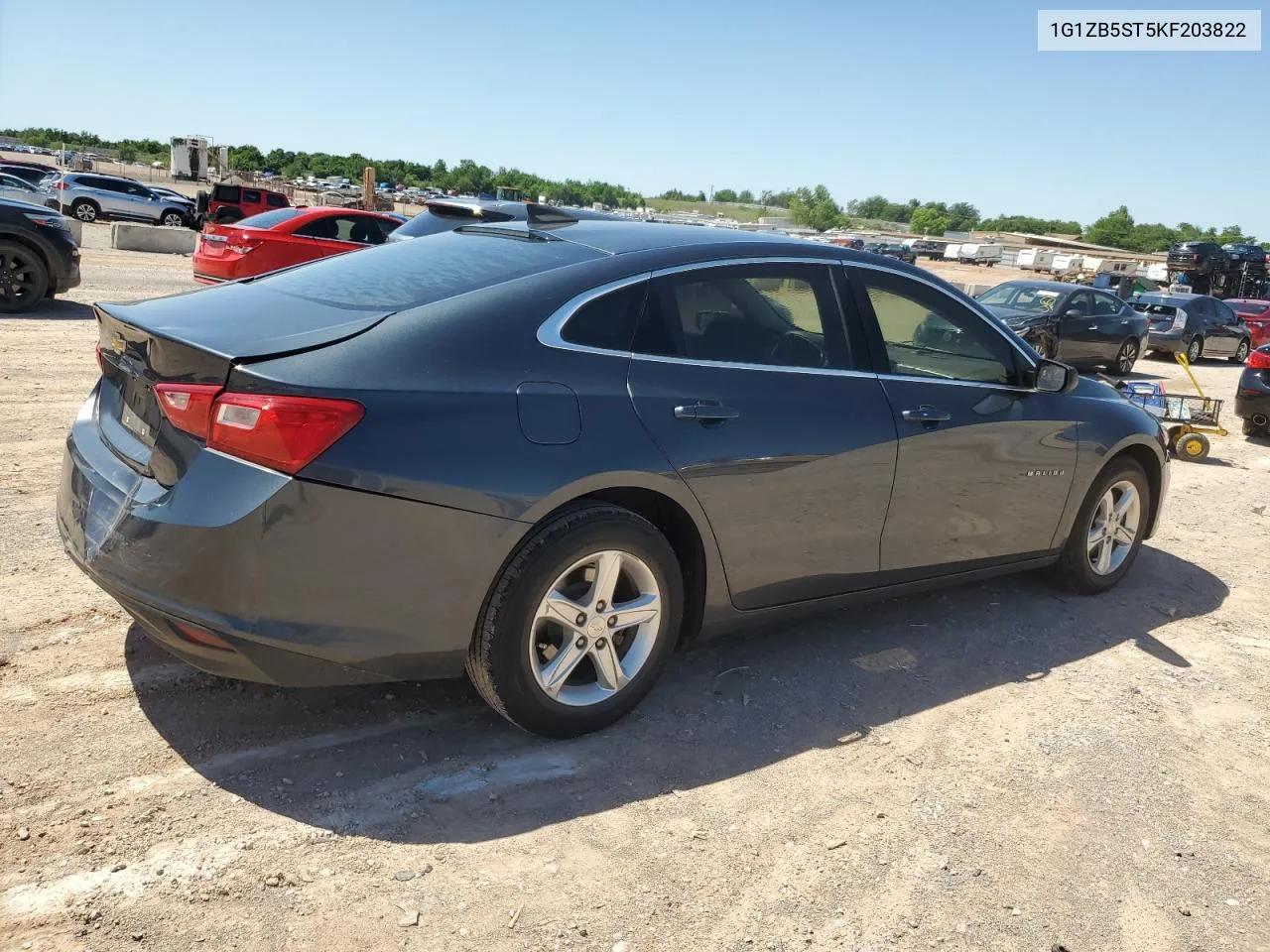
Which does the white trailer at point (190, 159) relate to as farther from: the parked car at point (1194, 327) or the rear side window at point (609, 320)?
the rear side window at point (609, 320)

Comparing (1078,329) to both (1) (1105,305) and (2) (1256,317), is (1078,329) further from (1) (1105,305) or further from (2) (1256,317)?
(2) (1256,317)

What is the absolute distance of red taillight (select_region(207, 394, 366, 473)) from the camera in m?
2.85

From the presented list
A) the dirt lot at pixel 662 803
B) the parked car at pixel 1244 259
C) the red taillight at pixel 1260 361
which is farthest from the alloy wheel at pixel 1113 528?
the parked car at pixel 1244 259

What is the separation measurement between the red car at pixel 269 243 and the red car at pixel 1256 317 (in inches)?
775

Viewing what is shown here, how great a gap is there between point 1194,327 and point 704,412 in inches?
847

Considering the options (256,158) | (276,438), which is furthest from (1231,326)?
(256,158)

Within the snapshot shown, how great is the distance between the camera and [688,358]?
3699mm

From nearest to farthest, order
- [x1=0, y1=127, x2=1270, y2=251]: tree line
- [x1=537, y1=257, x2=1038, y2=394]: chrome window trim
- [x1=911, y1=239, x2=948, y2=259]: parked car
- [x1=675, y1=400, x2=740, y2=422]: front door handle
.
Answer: [x1=537, y1=257, x2=1038, y2=394]: chrome window trim < [x1=675, y1=400, x2=740, y2=422]: front door handle < [x1=911, y1=239, x2=948, y2=259]: parked car < [x1=0, y1=127, x2=1270, y2=251]: tree line

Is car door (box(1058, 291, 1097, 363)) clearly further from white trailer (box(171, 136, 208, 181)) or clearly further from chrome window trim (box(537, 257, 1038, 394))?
white trailer (box(171, 136, 208, 181))

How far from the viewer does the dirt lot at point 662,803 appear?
8.87 ft

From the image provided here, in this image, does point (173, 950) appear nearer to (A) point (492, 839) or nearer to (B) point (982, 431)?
(A) point (492, 839)

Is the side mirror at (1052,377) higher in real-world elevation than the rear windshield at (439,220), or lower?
lower

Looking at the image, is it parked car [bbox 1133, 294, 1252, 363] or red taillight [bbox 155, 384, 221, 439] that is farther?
parked car [bbox 1133, 294, 1252, 363]

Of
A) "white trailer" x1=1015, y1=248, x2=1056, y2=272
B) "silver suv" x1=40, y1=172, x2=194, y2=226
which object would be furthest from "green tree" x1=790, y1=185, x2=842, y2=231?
"silver suv" x1=40, y1=172, x2=194, y2=226
